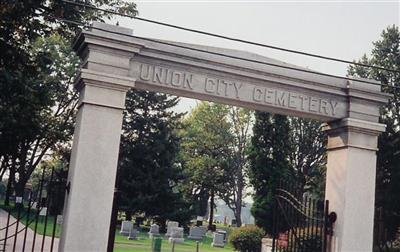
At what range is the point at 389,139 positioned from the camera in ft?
94.1

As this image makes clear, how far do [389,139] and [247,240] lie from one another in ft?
40.1

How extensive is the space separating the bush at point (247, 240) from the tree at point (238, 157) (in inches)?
1007

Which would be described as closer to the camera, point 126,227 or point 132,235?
point 132,235

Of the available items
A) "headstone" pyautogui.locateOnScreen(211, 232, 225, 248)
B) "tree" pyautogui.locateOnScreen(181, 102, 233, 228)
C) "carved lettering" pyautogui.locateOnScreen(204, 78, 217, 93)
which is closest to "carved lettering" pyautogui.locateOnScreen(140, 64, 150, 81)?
"carved lettering" pyautogui.locateOnScreen(204, 78, 217, 93)

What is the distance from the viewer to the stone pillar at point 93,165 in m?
7.14

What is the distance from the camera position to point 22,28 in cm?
1072

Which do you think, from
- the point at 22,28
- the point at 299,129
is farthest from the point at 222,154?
the point at 22,28

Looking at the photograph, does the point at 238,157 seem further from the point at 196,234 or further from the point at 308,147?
the point at 196,234

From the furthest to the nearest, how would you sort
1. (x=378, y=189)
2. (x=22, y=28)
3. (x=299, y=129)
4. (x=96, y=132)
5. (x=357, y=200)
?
1. (x=299, y=129)
2. (x=378, y=189)
3. (x=22, y=28)
4. (x=357, y=200)
5. (x=96, y=132)

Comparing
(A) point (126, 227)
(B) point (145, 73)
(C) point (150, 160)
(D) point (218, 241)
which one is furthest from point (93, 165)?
(C) point (150, 160)

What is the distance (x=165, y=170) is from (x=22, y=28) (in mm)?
23413

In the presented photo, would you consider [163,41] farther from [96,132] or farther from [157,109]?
[157,109]

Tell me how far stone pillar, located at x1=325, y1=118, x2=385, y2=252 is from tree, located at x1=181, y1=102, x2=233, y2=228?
39788 mm

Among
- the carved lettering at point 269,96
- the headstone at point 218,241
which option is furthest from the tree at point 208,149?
the carved lettering at point 269,96
